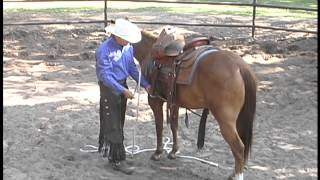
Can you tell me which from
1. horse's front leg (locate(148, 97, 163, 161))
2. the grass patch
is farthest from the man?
the grass patch

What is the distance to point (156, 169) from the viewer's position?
4793mm

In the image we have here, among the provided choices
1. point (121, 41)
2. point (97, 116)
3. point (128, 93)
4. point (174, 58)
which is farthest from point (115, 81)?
point (97, 116)

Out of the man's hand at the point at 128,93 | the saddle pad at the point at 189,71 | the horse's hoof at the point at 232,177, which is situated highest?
the saddle pad at the point at 189,71

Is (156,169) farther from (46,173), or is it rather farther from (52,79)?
(52,79)

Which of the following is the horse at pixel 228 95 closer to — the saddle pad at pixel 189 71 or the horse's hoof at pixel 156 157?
the saddle pad at pixel 189 71

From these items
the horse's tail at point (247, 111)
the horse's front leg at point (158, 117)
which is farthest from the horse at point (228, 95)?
the horse's front leg at point (158, 117)

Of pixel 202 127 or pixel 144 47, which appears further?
pixel 144 47

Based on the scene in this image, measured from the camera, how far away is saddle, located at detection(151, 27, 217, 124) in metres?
4.43

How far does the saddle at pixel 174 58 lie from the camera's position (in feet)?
14.5

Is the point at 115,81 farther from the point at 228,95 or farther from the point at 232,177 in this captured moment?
the point at 232,177

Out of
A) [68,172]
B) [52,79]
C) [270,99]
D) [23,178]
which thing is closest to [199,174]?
[68,172]

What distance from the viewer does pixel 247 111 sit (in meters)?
4.36

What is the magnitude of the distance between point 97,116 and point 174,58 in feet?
5.92

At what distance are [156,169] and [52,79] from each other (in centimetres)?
354
